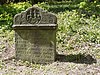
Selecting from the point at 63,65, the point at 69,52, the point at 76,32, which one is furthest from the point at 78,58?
the point at 76,32

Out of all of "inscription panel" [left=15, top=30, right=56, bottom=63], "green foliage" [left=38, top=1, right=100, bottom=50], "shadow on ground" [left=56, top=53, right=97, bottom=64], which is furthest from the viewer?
"green foliage" [left=38, top=1, right=100, bottom=50]

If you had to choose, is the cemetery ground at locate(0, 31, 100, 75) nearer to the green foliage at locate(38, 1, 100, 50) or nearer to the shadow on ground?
the shadow on ground

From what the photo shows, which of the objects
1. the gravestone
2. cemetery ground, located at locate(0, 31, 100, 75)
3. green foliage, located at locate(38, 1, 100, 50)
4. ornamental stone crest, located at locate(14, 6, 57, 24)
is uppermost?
ornamental stone crest, located at locate(14, 6, 57, 24)

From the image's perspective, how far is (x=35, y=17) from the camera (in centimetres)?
672

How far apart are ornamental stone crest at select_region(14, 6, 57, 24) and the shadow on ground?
93cm

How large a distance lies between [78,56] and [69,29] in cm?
242

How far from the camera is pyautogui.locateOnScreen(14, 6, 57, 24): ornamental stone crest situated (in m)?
6.65

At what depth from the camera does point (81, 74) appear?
6156mm

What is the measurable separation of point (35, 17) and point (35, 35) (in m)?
0.39

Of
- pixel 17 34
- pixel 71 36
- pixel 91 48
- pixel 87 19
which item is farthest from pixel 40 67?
pixel 87 19

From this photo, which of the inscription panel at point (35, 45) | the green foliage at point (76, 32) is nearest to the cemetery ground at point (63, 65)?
the inscription panel at point (35, 45)

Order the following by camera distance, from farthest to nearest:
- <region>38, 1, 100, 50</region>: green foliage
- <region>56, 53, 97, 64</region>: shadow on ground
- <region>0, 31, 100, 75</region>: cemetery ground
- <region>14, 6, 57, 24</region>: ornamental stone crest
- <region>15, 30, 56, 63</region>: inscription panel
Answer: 1. <region>38, 1, 100, 50</region>: green foliage
2. <region>56, 53, 97, 64</region>: shadow on ground
3. <region>15, 30, 56, 63</region>: inscription panel
4. <region>14, 6, 57, 24</region>: ornamental stone crest
5. <region>0, 31, 100, 75</region>: cemetery ground

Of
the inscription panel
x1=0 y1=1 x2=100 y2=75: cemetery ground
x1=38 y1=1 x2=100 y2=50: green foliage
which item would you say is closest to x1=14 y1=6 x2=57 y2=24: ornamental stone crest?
the inscription panel

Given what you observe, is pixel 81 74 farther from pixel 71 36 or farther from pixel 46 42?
pixel 71 36
